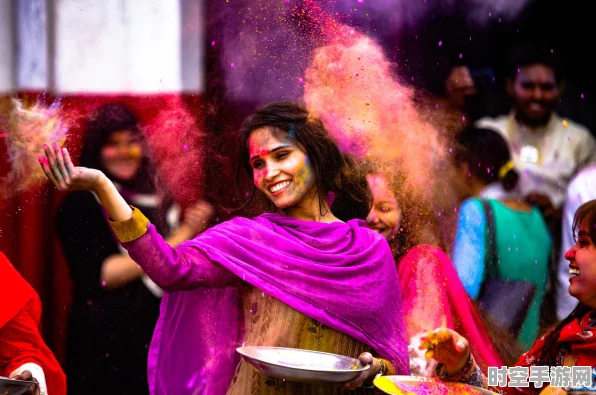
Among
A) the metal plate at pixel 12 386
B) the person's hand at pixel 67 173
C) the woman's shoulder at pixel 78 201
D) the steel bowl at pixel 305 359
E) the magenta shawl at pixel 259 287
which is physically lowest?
the metal plate at pixel 12 386

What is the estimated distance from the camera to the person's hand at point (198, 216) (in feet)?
10.7

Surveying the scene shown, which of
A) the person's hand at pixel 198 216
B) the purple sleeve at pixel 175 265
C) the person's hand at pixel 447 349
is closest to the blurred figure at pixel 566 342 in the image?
the person's hand at pixel 447 349

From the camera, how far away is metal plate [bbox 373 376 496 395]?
2.88 metres

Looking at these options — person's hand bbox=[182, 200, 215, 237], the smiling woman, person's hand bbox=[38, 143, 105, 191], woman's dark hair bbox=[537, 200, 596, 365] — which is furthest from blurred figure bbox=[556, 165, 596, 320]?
person's hand bbox=[38, 143, 105, 191]

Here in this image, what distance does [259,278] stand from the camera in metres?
3.01

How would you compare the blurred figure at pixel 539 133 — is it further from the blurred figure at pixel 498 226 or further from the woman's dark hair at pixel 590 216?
the woman's dark hair at pixel 590 216

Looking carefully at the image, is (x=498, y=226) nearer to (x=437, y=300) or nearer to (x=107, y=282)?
(x=437, y=300)

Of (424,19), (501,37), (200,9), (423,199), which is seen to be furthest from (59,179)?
(501,37)

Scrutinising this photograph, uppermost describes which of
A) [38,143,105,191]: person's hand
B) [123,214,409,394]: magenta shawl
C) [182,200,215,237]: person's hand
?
[38,143,105,191]: person's hand

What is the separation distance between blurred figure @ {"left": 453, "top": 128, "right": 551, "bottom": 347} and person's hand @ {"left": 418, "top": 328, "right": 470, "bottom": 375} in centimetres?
58

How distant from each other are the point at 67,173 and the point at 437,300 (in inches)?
66.0

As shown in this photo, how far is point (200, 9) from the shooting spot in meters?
3.37

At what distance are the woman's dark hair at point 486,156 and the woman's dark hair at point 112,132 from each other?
1.41 metres

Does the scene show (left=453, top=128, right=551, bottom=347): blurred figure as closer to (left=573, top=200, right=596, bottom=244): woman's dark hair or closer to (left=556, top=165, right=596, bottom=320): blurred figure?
(left=556, top=165, right=596, bottom=320): blurred figure
